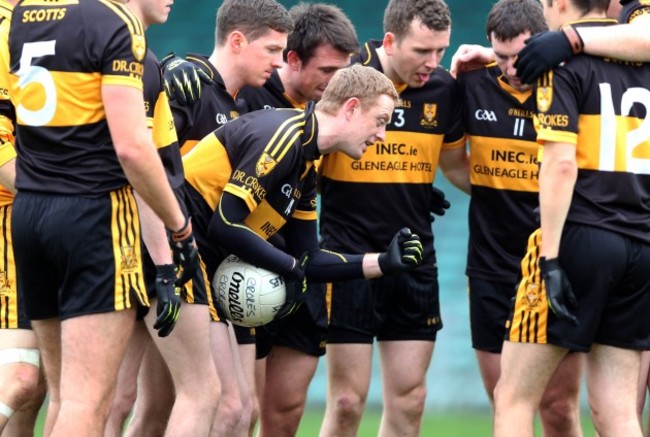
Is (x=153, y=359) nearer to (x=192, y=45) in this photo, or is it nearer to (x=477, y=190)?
(x=477, y=190)

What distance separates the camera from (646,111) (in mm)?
5031

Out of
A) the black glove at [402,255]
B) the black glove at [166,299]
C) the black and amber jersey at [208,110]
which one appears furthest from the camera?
the black and amber jersey at [208,110]

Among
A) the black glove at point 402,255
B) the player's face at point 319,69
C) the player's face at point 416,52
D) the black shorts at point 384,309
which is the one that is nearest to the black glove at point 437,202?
the black shorts at point 384,309

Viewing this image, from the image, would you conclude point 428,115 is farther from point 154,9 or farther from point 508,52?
point 154,9

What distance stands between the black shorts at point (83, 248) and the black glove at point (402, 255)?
144cm

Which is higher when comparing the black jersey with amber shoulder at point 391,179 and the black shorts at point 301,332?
the black jersey with amber shoulder at point 391,179

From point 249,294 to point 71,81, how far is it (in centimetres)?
134

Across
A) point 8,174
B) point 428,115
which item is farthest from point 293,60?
point 8,174

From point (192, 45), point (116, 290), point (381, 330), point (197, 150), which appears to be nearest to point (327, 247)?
point (381, 330)

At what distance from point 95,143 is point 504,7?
2.56 meters

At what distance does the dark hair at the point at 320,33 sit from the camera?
20.4ft

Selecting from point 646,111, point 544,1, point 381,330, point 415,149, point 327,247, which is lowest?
point 381,330

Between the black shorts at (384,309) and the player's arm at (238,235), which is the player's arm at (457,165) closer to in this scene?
the black shorts at (384,309)

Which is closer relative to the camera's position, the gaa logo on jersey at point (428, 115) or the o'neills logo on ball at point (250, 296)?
the o'neills logo on ball at point (250, 296)
